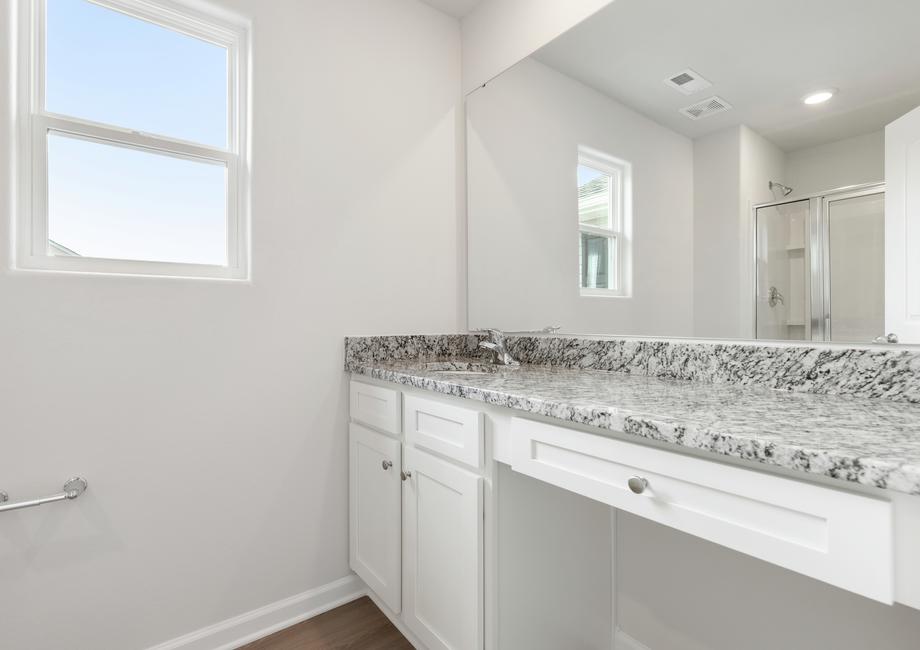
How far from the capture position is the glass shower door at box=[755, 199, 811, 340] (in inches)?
45.8

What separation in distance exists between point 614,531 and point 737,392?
0.63 metres

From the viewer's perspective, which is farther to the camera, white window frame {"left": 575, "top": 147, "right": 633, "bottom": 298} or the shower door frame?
white window frame {"left": 575, "top": 147, "right": 633, "bottom": 298}

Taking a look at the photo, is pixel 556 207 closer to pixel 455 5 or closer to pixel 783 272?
pixel 783 272

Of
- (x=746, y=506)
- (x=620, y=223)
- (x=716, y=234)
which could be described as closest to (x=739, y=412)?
(x=746, y=506)

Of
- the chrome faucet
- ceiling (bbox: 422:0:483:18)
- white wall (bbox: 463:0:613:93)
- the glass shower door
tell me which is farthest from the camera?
ceiling (bbox: 422:0:483:18)

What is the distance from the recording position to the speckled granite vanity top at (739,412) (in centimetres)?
62

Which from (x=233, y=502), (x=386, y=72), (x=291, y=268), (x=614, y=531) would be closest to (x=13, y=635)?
(x=233, y=502)

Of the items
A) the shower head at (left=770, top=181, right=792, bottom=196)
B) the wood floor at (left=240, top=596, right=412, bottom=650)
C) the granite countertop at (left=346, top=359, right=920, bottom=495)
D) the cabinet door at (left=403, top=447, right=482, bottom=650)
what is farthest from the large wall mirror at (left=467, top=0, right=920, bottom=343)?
the wood floor at (left=240, top=596, right=412, bottom=650)

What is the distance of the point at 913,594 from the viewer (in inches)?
22.1

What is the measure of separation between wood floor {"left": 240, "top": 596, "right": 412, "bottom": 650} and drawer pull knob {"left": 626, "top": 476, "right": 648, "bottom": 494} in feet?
3.73

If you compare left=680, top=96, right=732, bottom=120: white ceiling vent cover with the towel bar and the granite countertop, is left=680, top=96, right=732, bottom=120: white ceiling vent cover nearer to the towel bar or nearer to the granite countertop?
the granite countertop

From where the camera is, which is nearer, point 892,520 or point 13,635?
point 892,520

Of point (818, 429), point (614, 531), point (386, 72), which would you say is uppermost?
point (386, 72)

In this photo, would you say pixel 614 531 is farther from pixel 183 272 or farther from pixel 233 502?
pixel 183 272
